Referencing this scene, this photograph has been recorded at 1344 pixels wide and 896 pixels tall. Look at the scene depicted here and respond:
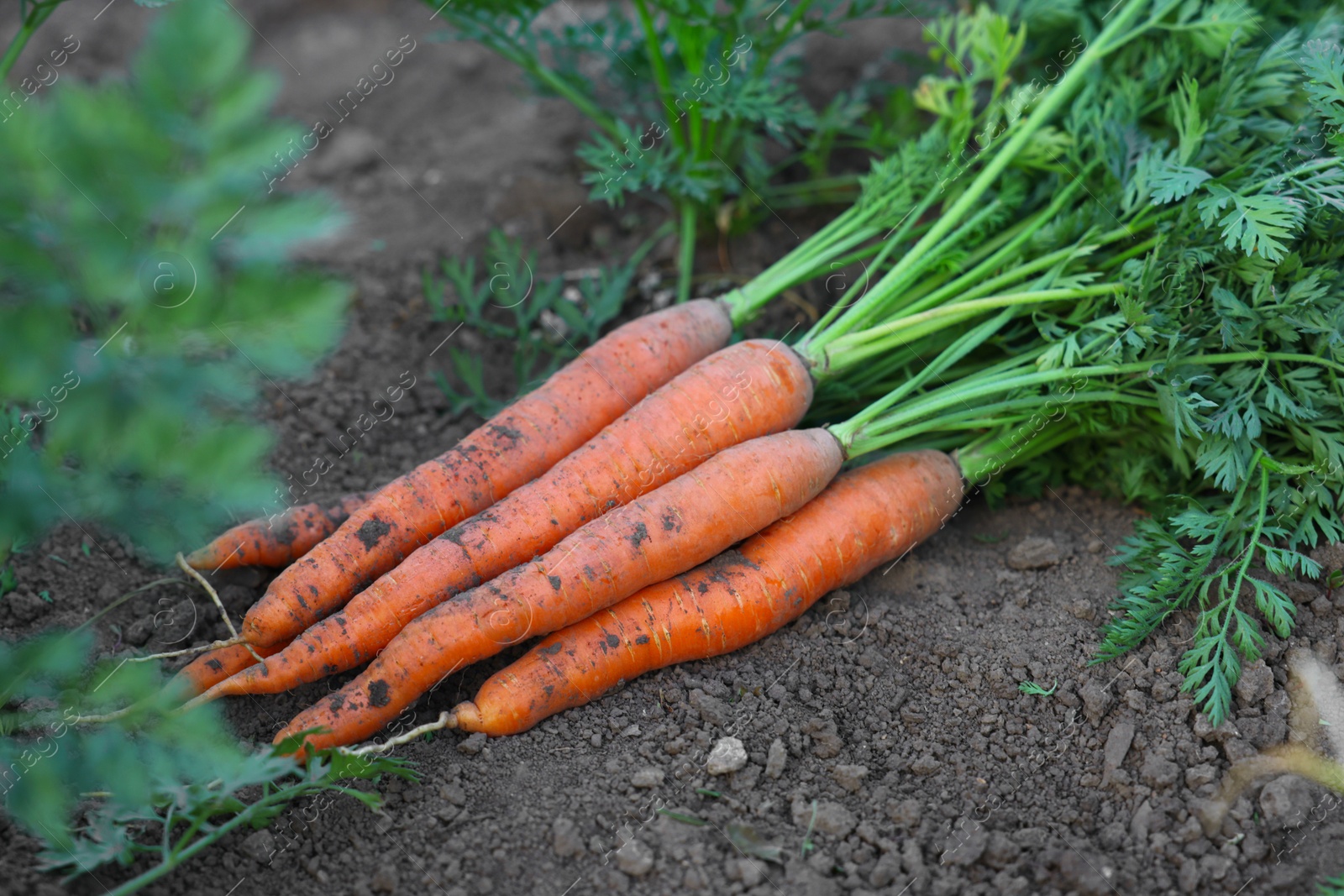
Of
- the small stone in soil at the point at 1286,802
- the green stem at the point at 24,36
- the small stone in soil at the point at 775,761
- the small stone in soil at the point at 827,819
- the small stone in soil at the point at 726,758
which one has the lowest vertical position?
the small stone in soil at the point at 1286,802

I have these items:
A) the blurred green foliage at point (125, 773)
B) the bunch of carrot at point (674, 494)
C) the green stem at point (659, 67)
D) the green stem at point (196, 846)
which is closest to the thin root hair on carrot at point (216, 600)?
the bunch of carrot at point (674, 494)

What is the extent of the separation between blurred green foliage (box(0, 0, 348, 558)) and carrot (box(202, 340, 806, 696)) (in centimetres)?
77

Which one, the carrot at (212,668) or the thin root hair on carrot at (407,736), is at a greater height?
the carrot at (212,668)

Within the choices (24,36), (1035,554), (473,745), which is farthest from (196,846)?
(1035,554)

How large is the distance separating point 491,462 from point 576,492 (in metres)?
0.27

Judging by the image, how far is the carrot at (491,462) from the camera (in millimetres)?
2400

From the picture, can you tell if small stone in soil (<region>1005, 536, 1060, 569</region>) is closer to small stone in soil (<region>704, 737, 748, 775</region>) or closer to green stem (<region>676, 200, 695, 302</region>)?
small stone in soil (<region>704, 737, 748, 775</region>)

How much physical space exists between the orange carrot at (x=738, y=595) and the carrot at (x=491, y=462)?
→ 1.54 ft

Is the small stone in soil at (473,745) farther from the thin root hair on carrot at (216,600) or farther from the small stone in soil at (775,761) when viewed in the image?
the small stone in soil at (775,761)

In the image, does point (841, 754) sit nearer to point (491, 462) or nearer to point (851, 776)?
point (851, 776)

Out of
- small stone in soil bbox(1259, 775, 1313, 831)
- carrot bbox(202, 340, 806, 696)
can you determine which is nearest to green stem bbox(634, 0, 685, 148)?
carrot bbox(202, 340, 806, 696)

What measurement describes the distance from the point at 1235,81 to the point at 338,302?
2407 millimetres

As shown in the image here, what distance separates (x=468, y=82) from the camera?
414 centimetres

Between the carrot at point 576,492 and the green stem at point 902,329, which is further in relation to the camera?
the green stem at point 902,329
